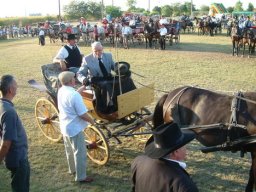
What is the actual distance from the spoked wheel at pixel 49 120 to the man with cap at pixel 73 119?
1693 mm

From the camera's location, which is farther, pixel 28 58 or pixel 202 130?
pixel 28 58

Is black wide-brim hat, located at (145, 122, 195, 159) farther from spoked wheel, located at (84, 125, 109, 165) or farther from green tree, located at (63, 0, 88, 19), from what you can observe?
green tree, located at (63, 0, 88, 19)

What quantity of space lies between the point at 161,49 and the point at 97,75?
16.1 meters

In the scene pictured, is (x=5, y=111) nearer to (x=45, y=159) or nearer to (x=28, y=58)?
(x=45, y=159)

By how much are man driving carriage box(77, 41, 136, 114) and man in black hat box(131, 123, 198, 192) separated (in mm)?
3479

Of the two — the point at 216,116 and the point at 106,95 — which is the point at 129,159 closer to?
the point at 106,95

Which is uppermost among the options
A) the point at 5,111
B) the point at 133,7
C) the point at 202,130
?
the point at 133,7

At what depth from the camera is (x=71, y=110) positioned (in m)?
5.02

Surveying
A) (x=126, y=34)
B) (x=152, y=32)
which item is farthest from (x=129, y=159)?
(x=126, y=34)

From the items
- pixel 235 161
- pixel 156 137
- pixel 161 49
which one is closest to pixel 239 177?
pixel 235 161

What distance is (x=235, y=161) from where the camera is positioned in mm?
5977

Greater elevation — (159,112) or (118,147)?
(159,112)

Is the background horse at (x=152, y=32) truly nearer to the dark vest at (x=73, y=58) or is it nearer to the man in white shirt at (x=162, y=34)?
the man in white shirt at (x=162, y=34)

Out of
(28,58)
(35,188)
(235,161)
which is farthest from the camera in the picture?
(28,58)
